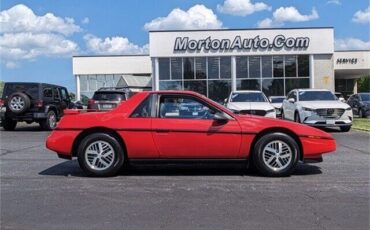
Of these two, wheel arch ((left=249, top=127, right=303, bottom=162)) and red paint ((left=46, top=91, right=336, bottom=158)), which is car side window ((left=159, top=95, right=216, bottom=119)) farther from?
wheel arch ((left=249, top=127, right=303, bottom=162))

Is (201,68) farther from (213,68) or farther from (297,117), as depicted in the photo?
(297,117)

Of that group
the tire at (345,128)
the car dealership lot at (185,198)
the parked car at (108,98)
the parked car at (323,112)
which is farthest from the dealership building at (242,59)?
the car dealership lot at (185,198)


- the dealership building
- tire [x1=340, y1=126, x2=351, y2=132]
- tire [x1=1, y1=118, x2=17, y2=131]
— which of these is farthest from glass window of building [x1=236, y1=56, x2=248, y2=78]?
tire [x1=1, y1=118, x2=17, y2=131]

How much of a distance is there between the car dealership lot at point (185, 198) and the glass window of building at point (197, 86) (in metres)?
28.3

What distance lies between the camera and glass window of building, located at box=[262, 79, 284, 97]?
38062mm

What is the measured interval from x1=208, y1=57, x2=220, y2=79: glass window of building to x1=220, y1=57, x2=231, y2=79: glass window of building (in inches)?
9.8

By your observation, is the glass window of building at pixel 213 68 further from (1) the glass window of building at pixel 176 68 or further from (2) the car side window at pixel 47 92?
(2) the car side window at pixel 47 92

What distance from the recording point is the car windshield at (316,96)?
19.8 m

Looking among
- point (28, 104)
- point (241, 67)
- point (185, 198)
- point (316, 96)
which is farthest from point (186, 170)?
point (241, 67)

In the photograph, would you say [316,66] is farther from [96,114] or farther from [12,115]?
[96,114]

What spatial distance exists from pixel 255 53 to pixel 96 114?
100ft

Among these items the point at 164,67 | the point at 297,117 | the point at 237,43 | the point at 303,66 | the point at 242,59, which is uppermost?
the point at 237,43

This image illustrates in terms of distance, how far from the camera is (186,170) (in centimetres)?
919

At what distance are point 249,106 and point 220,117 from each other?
1043cm
